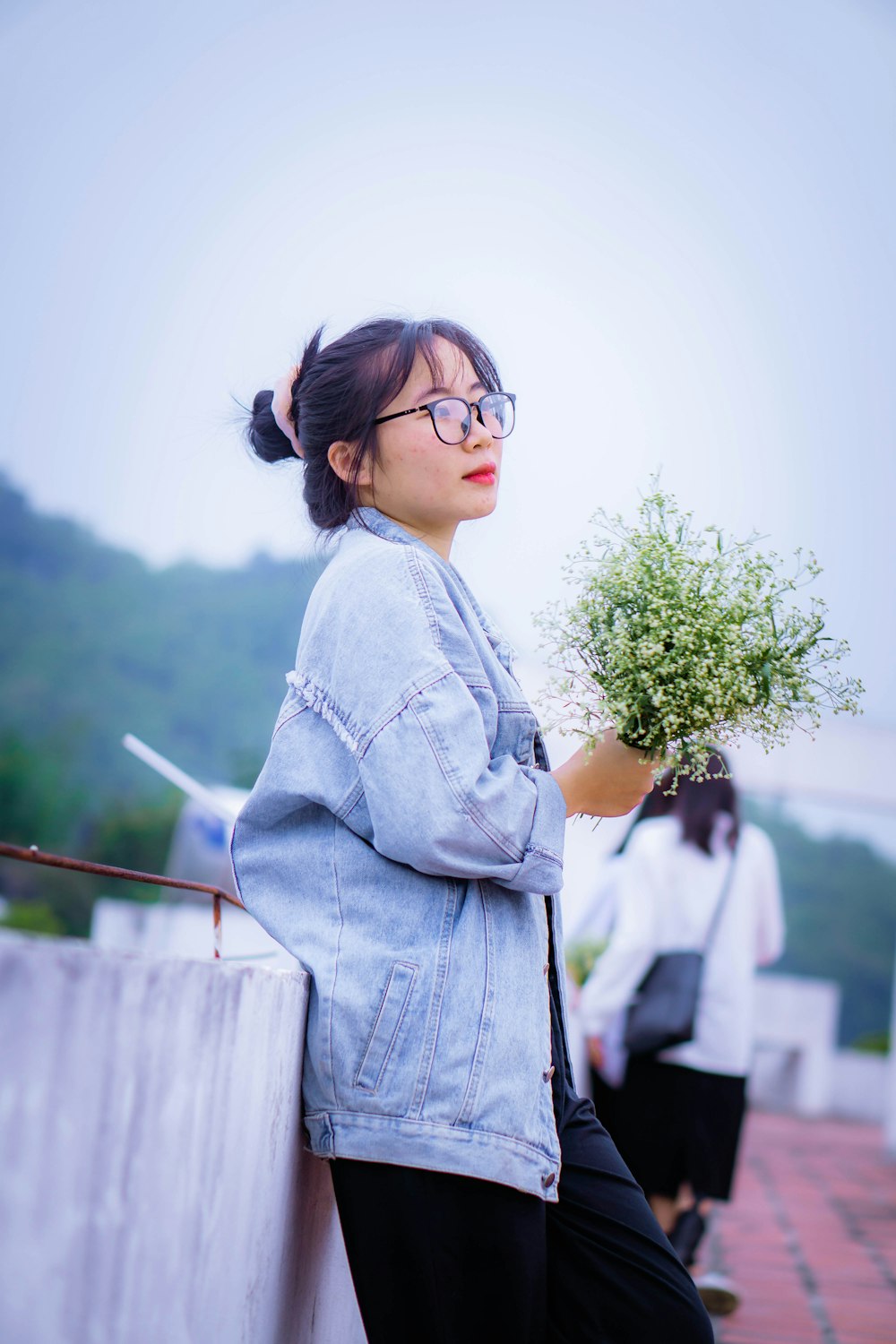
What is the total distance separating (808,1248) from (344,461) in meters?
5.07

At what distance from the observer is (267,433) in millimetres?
2270

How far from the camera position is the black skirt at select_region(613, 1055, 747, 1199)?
14.7ft

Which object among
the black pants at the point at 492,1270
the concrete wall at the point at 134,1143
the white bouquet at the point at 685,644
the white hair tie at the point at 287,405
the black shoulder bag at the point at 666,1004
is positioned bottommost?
the black shoulder bag at the point at 666,1004

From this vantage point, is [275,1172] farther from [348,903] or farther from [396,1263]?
[348,903]

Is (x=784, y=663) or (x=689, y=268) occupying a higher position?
(x=689, y=268)

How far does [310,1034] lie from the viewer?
161cm

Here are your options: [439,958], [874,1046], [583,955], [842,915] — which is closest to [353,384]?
[439,958]

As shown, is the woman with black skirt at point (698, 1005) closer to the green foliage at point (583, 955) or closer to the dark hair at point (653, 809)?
the dark hair at point (653, 809)

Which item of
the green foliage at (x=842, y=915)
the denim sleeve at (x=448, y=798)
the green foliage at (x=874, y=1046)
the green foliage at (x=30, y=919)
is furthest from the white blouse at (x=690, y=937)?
the green foliage at (x=842, y=915)

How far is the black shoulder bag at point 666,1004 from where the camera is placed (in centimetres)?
435

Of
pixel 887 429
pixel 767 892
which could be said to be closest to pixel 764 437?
pixel 887 429

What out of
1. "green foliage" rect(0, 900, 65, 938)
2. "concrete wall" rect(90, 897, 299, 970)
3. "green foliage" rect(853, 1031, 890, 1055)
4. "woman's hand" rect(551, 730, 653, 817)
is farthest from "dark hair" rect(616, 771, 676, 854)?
"green foliage" rect(853, 1031, 890, 1055)

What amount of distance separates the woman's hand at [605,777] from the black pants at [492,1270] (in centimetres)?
51

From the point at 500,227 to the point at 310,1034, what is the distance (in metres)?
73.4
